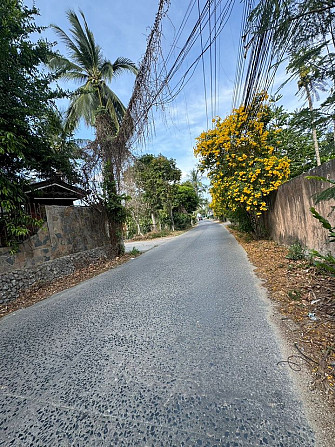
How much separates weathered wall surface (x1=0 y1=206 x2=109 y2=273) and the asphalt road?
2.02 meters

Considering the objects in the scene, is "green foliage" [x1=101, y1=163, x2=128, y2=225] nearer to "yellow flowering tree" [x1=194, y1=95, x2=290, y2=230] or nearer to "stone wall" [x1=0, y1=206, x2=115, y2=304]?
"stone wall" [x1=0, y1=206, x2=115, y2=304]

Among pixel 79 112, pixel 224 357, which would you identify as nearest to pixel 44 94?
pixel 79 112

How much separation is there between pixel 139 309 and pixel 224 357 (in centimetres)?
148

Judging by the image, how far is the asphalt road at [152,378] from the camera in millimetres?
1135

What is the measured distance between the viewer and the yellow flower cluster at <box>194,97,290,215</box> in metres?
5.69

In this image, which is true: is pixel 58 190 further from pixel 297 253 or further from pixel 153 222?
pixel 153 222

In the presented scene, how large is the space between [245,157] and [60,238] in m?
5.93

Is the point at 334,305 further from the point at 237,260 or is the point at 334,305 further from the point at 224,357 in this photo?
the point at 237,260

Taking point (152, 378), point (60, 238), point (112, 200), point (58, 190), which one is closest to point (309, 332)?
point (152, 378)

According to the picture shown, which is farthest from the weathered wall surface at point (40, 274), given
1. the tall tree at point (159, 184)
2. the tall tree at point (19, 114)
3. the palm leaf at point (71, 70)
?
the tall tree at point (159, 184)

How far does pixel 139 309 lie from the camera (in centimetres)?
286

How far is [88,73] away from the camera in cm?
823

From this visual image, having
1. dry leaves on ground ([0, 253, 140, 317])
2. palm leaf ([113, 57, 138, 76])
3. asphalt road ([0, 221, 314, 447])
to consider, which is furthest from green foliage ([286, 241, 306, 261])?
palm leaf ([113, 57, 138, 76])

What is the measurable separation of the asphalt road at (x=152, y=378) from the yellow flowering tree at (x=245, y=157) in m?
3.79
